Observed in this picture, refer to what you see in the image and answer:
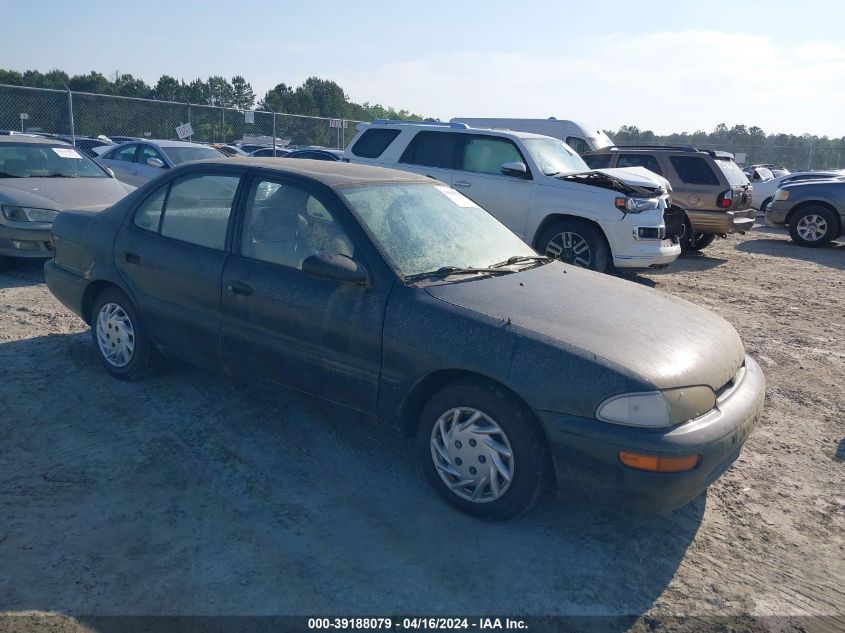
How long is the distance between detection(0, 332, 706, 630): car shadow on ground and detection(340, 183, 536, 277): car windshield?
3.21ft

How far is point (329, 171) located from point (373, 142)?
19.9 feet

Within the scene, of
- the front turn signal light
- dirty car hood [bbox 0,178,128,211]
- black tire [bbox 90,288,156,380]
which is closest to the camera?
the front turn signal light

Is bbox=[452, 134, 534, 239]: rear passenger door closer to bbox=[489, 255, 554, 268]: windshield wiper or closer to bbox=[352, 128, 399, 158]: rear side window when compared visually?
bbox=[352, 128, 399, 158]: rear side window

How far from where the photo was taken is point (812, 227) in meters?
14.0

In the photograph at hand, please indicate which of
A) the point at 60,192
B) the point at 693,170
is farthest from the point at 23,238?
the point at 693,170

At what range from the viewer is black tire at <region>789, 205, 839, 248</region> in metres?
13.8

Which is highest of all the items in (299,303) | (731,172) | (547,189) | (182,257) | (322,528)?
(731,172)

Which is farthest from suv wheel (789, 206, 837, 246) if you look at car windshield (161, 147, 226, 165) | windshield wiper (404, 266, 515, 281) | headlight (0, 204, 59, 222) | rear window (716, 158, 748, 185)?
headlight (0, 204, 59, 222)

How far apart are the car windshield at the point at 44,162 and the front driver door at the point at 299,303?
5730 mm

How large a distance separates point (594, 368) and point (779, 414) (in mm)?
2677

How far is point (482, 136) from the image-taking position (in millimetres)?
9539

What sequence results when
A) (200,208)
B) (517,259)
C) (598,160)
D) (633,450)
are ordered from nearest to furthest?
(633,450)
(517,259)
(200,208)
(598,160)

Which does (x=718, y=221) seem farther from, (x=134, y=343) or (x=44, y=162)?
(x=44, y=162)

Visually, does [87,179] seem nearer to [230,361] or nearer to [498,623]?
[230,361]
